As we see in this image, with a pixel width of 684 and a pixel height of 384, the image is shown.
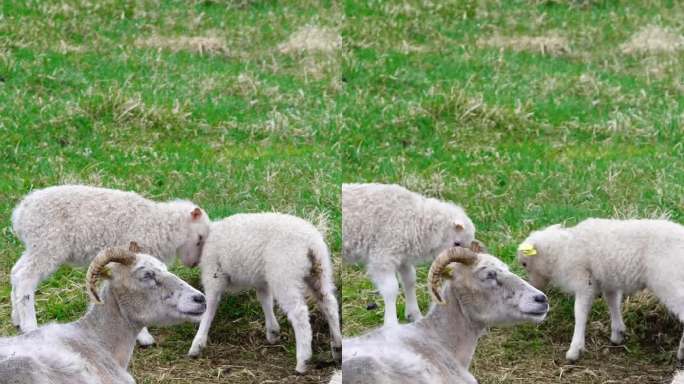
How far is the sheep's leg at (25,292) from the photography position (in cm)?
417

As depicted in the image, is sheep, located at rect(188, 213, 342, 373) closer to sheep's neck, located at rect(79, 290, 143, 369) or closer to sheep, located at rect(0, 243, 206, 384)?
sheep, located at rect(0, 243, 206, 384)

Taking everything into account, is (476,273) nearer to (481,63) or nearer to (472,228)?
(472,228)

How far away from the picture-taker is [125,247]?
14.5 ft

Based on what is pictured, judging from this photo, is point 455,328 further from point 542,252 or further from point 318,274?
point 318,274

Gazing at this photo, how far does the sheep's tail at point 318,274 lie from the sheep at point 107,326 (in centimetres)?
44

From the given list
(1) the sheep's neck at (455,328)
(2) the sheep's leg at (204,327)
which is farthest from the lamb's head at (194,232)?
(1) the sheep's neck at (455,328)

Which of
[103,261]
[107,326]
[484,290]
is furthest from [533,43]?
[107,326]

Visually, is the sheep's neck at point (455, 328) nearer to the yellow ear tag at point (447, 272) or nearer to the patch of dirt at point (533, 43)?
the yellow ear tag at point (447, 272)

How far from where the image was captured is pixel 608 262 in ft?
15.0

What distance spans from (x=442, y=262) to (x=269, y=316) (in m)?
0.69

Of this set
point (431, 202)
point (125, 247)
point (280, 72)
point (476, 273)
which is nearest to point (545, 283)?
point (476, 273)

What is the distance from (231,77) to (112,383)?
1.33m

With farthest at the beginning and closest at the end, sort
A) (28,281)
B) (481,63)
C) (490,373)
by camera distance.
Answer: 1. (481,63)
2. (490,373)
3. (28,281)

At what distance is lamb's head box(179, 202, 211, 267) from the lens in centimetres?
445
